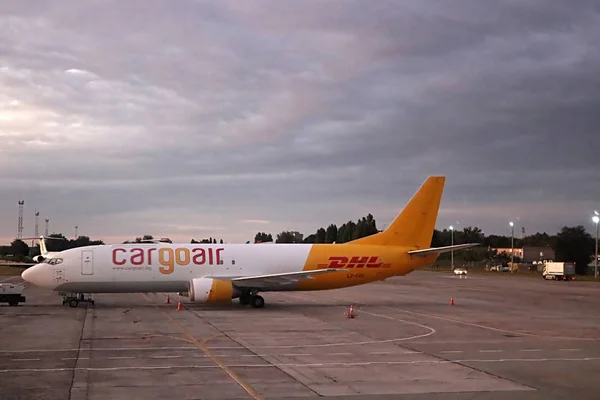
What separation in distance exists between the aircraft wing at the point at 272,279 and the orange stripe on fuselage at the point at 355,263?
0.88m

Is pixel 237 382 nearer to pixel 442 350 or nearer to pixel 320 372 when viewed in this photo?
pixel 320 372

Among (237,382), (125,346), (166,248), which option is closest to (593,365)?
(237,382)

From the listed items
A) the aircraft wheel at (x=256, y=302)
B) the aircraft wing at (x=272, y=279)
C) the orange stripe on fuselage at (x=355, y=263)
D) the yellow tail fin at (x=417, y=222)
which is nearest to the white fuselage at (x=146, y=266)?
the aircraft wing at (x=272, y=279)

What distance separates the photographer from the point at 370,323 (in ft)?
90.9

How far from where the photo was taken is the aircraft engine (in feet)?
111

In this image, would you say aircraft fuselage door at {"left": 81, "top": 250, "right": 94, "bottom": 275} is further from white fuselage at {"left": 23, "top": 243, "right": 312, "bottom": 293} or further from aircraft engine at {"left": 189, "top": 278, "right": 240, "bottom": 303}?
aircraft engine at {"left": 189, "top": 278, "right": 240, "bottom": 303}

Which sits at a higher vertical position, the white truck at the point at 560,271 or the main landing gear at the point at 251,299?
the main landing gear at the point at 251,299

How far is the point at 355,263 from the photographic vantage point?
37781 millimetres

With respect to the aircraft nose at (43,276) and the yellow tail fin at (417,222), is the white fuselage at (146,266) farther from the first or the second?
the yellow tail fin at (417,222)

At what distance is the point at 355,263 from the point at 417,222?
15.9 feet

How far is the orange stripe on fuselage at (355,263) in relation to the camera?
37500 millimetres

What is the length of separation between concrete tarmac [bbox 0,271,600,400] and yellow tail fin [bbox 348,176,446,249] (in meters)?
5.84

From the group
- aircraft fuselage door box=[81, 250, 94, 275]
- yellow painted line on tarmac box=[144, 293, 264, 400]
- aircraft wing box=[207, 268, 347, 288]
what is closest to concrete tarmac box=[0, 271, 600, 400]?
yellow painted line on tarmac box=[144, 293, 264, 400]

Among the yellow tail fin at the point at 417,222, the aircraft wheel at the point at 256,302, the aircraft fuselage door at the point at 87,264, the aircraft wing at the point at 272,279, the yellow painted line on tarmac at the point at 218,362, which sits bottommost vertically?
the aircraft wheel at the point at 256,302
